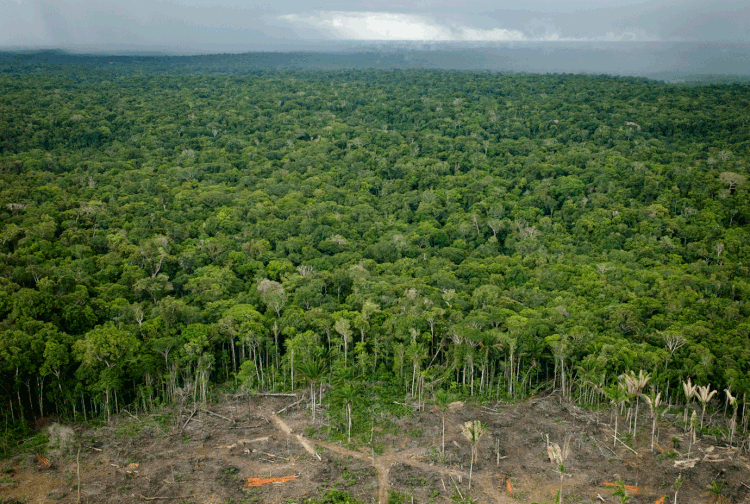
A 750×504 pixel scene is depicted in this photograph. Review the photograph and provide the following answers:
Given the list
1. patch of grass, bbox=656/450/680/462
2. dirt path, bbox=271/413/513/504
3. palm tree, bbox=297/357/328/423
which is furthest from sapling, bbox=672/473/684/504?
palm tree, bbox=297/357/328/423

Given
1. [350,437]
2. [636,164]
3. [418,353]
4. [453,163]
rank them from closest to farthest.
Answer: [350,437]
[418,353]
[636,164]
[453,163]

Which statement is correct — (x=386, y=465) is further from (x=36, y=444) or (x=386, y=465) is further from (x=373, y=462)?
(x=36, y=444)

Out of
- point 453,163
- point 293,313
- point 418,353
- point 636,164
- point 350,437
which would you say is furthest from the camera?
point 453,163

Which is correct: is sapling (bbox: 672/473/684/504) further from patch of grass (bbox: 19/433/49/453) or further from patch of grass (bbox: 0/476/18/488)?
patch of grass (bbox: 19/433/49/453)

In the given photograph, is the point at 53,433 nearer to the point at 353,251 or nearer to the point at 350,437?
the point at 350,437

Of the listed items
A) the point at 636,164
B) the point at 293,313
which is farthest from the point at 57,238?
the point at 636,164

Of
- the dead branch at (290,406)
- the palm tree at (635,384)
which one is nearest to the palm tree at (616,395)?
the palm tree at (635,384)

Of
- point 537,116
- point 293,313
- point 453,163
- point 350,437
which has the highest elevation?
point 537,116
